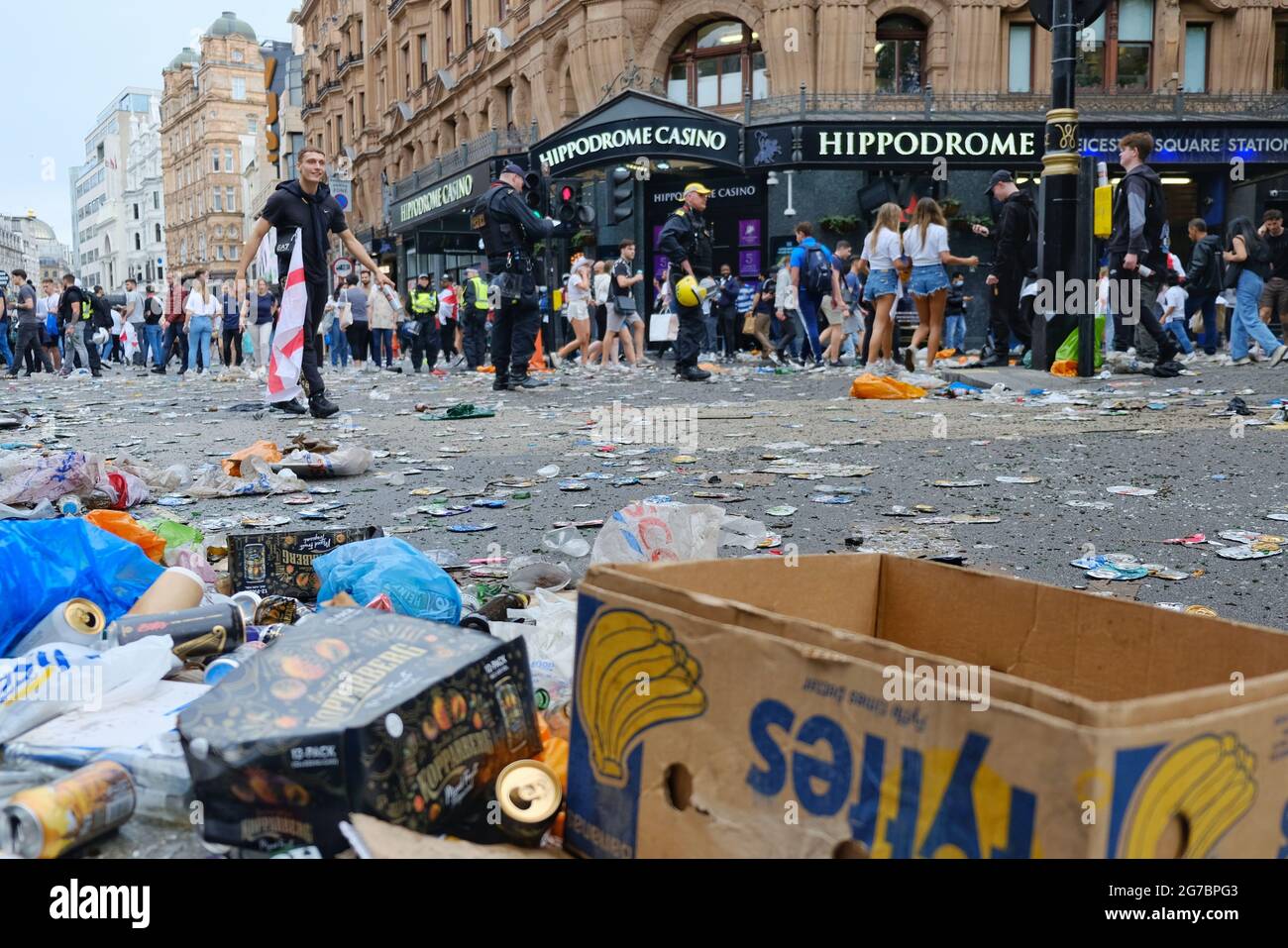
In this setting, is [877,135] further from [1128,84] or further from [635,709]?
[635,709]

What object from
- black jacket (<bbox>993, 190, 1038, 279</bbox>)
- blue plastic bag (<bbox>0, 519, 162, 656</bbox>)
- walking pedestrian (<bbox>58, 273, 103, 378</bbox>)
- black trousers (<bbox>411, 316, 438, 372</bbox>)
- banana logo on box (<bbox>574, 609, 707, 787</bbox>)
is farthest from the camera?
walking pedestrian (<bbox>58, 273, 103, 378</bbox>)

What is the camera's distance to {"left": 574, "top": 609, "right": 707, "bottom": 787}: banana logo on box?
156 cm

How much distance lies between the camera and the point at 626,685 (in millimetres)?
1635

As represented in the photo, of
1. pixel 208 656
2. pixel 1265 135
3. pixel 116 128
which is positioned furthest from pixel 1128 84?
pixel 116 128

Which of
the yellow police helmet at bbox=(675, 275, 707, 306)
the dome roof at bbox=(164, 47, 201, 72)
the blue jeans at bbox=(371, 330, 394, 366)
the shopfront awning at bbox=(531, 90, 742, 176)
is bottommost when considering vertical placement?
the blue jeans at bbox=(371, 330, 394, 366)

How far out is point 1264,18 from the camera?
24.8m

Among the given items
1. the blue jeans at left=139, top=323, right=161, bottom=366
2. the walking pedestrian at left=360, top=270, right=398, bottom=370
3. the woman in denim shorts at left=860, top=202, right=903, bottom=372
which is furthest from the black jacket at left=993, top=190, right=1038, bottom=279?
the blue jeans at left=139, top=323, right=161, bottom=366

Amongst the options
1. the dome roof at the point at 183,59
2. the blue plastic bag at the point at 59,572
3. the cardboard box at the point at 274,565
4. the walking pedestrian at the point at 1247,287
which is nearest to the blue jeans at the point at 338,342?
the walking pedestrian at the point at 1247,287

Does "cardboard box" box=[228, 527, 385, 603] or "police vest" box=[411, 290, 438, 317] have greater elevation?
"police vest" box=[411, 290, 438, 317]

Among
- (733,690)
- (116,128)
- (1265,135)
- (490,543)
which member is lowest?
(490,543)

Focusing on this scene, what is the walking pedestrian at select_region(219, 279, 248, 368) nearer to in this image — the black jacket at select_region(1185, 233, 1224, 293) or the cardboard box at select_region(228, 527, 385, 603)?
the black jacket at select_region(1185, 233, 1224, 293)

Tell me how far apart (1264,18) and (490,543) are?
26797mm

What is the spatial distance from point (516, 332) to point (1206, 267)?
30.4ft

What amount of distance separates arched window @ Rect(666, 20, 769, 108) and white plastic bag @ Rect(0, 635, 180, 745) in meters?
24.7
